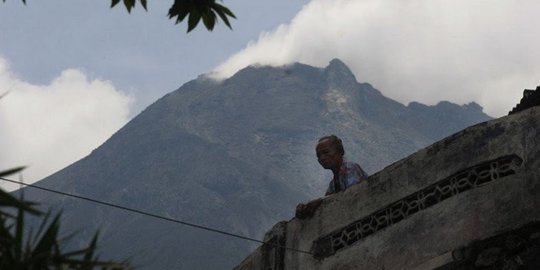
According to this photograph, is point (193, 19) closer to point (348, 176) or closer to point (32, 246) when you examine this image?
point (32, 246)

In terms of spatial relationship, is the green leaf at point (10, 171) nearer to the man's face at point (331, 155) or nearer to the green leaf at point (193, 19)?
the green leaf at point (193, 19)

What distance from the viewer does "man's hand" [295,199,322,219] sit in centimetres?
1162

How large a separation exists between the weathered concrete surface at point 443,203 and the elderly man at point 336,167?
18.7 inches

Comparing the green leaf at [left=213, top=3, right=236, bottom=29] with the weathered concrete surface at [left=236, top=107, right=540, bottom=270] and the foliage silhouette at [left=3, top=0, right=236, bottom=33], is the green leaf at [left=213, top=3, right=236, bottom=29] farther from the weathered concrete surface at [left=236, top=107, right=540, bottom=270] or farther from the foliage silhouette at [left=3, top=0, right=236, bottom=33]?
the weathered concrete surface at [left=236, top=107, right=540, bottom=270]

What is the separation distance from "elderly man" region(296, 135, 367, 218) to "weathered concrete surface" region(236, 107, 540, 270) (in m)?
0.47

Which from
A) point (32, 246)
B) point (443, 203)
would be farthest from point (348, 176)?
point (32, 246)

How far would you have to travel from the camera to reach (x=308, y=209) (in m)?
11.7

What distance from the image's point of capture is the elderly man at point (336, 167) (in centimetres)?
1173

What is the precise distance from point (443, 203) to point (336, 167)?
7.19ft

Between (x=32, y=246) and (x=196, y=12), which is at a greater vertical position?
(x=196, y=12)

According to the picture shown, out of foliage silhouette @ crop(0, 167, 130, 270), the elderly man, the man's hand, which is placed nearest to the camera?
foliage silhouette @ crop(0, 167, 130, 270)

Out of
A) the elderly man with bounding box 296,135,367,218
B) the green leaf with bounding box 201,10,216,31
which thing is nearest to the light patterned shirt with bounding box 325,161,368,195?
the elderly man with bounding box 296,135,367,218

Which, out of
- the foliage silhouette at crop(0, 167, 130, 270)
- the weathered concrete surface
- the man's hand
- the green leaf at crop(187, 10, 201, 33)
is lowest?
the foliage silhouette at crop(0, 167, 130, 270)

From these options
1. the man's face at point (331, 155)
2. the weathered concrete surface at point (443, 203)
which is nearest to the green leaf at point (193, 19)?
the weathered concrete surface at point (443, 203)
